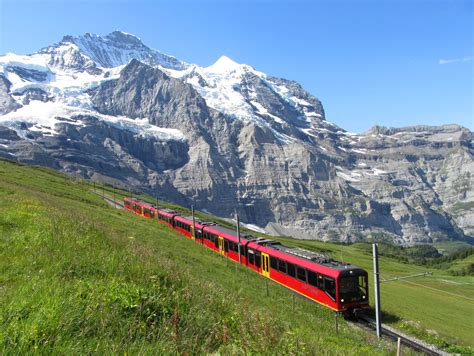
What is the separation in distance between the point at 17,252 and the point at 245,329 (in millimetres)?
6039

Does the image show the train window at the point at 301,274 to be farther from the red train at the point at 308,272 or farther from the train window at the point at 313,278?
the train window at the point at 313,278

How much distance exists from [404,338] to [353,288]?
5368 mm

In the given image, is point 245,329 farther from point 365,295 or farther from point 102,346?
point 365,295

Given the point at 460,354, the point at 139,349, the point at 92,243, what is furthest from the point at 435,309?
the point at 139,349

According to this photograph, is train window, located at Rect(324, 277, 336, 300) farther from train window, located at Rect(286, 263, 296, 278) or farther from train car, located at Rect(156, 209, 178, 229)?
train car, located at Rect(156, 209, 178, 229)

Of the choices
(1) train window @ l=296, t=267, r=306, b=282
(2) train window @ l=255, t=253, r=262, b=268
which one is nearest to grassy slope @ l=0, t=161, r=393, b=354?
(1) train window @ l=296, t=267, r=306, b=282

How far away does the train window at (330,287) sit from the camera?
101 ft

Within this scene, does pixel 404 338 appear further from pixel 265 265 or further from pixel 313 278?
pixel 265 265

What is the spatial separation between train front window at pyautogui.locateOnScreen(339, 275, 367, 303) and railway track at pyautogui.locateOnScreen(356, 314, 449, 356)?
1.67 m

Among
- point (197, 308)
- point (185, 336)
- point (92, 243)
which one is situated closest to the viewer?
point (185, 336)

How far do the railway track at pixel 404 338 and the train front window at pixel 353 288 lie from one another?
65.8 inches

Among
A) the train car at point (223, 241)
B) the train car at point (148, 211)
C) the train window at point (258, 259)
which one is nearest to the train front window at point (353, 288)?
the train window at point (258, 259)

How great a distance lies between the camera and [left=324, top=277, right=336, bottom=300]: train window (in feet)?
101

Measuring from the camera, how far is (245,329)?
24.5ft
